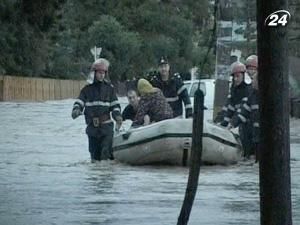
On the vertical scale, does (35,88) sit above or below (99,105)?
above

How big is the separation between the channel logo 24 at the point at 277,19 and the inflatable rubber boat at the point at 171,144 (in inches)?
449

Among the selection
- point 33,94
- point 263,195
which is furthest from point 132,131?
point 33,94

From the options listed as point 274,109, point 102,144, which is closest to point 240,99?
point 102,144

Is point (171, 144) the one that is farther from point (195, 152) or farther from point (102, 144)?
point (195, 152)

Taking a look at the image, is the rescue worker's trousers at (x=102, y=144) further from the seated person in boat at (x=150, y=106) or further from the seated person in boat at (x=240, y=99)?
the seated person in boat at (x=240, y=99)

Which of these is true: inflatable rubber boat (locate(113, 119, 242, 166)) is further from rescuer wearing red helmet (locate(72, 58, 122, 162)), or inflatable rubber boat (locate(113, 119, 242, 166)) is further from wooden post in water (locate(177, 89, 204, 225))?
Result: wooden post in water (locate(177, 89, 204, 225))

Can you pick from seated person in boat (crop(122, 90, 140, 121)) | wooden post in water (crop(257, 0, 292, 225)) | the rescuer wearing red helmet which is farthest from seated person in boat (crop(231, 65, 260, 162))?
wooden post in water (crop(257, 0, 292, 225))

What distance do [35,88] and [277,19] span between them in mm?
77031

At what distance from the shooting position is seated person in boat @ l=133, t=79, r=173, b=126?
61.3 feet

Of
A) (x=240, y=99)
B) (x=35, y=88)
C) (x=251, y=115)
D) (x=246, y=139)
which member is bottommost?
(x=246, y=139)

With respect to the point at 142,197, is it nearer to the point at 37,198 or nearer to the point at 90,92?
the point at 37,198

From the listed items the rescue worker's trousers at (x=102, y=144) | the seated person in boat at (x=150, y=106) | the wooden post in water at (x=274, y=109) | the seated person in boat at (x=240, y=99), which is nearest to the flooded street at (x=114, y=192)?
the rescue worker's trousers at (x=102, y=144)

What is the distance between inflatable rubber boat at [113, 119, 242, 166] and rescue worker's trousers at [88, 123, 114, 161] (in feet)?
0.38

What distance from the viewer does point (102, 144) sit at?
63.2ft
